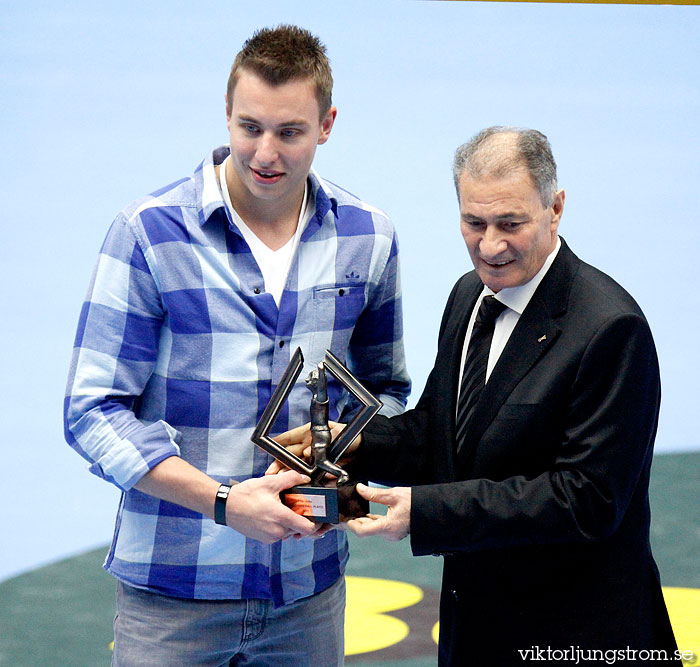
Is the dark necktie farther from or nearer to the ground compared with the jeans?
farther from the ground

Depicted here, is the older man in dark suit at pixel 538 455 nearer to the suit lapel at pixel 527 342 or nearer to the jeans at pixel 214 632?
the suit lapel at pixel 527 342

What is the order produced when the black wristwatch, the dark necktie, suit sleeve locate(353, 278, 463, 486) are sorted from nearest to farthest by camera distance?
the black wristwatch < the dark necktie < suit sleeve locate(353, 278, 463, 486)

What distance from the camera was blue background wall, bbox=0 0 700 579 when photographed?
7215 mm

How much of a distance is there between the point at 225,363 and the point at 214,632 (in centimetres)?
59

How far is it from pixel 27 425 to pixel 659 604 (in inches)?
165

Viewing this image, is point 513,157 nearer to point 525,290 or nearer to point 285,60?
point 525,290

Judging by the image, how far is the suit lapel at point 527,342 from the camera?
2.28 m

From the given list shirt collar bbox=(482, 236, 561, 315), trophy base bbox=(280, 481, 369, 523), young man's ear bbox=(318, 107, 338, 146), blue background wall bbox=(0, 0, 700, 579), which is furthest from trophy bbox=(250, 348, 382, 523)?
blue background wall bbox=(0, 0, 700, 579)

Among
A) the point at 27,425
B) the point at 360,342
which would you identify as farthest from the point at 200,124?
the point at 360,342

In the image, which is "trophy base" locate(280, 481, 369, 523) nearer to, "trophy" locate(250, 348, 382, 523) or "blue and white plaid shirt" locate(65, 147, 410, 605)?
"trophy" locate(250, 348, 382, 523)

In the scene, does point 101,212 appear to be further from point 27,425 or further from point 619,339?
point 619,339

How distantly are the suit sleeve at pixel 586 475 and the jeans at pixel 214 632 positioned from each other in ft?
1.43

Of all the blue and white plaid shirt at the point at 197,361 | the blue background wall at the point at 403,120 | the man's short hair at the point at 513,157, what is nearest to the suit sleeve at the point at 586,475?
the man's short hair at the point at 513,157

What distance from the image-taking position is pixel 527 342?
230 centimetres
